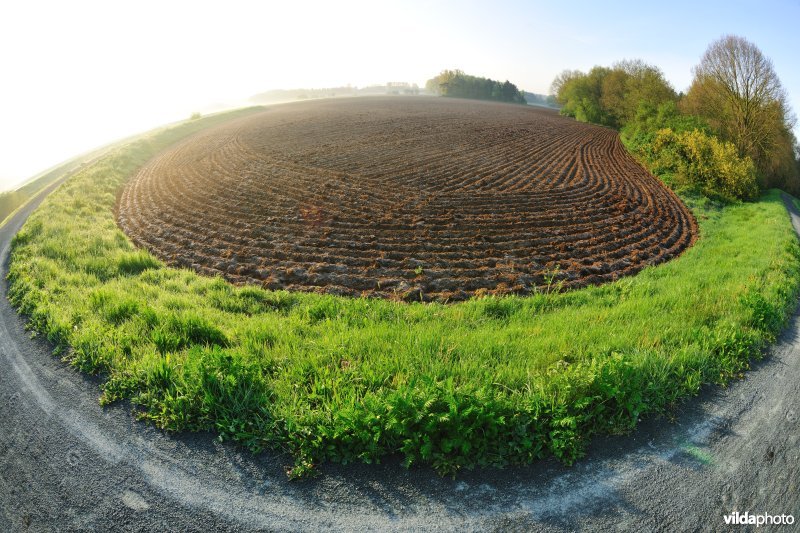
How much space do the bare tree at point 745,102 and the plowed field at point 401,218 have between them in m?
7.44

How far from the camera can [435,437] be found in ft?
15.1

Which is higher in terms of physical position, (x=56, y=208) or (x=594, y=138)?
(x=594, y=138)

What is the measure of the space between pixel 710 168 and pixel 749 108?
421 inches

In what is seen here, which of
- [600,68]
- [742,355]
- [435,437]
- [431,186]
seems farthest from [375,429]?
[600,68]

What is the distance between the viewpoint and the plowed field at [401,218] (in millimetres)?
10625

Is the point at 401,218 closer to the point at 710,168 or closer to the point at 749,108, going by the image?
the point at 710,168

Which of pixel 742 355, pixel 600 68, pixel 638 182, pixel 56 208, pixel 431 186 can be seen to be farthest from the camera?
pixel 600 68

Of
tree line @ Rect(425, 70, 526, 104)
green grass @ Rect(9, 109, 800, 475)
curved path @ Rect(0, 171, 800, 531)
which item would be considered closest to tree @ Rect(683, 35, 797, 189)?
green grass @ Rect(9, 109, 800, 475)

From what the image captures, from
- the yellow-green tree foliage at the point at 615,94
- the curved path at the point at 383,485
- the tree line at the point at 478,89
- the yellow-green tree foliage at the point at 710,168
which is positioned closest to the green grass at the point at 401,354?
the curved path at the point at 383,485

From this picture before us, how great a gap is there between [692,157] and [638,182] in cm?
380

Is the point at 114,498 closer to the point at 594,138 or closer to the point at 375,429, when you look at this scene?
the point at 375,429

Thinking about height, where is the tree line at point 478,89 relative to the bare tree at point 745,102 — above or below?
above

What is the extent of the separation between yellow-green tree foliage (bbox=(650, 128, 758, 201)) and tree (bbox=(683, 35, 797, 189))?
18.6 feet

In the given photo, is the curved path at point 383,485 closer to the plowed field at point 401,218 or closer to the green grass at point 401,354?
the green grass at point 401,354
